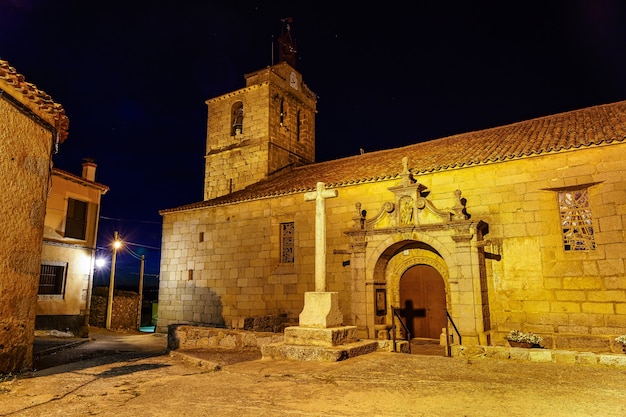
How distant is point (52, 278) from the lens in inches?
608

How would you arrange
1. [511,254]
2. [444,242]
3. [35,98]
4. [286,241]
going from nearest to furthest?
[35,98] < [511,254] < [444,242] < [286,241]

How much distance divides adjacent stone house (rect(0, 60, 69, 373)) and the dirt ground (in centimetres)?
73

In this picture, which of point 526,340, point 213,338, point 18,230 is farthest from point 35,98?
point 526,340

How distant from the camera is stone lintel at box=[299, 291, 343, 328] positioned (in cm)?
734

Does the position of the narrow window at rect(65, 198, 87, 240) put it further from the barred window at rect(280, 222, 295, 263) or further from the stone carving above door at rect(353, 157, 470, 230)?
the stone carving above door at rect(353, 157, 470, 230)

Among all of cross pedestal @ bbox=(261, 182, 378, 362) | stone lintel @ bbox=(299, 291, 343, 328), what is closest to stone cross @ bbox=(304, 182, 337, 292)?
cross pedestal @ bbox=(261, 182, 378, 362)

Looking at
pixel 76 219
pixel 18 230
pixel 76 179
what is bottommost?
pixel 18 230

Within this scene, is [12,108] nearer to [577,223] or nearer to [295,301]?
[295,301]

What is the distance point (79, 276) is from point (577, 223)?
55.4ft

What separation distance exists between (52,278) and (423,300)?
1337cm

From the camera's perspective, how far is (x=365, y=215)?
468 inches

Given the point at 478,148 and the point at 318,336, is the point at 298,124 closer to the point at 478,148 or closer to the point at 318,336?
the point at 478,148

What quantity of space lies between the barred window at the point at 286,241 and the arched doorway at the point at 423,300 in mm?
3771

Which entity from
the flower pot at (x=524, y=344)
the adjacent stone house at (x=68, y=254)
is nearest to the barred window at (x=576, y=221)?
the flower pot at (x=524, y=344)
